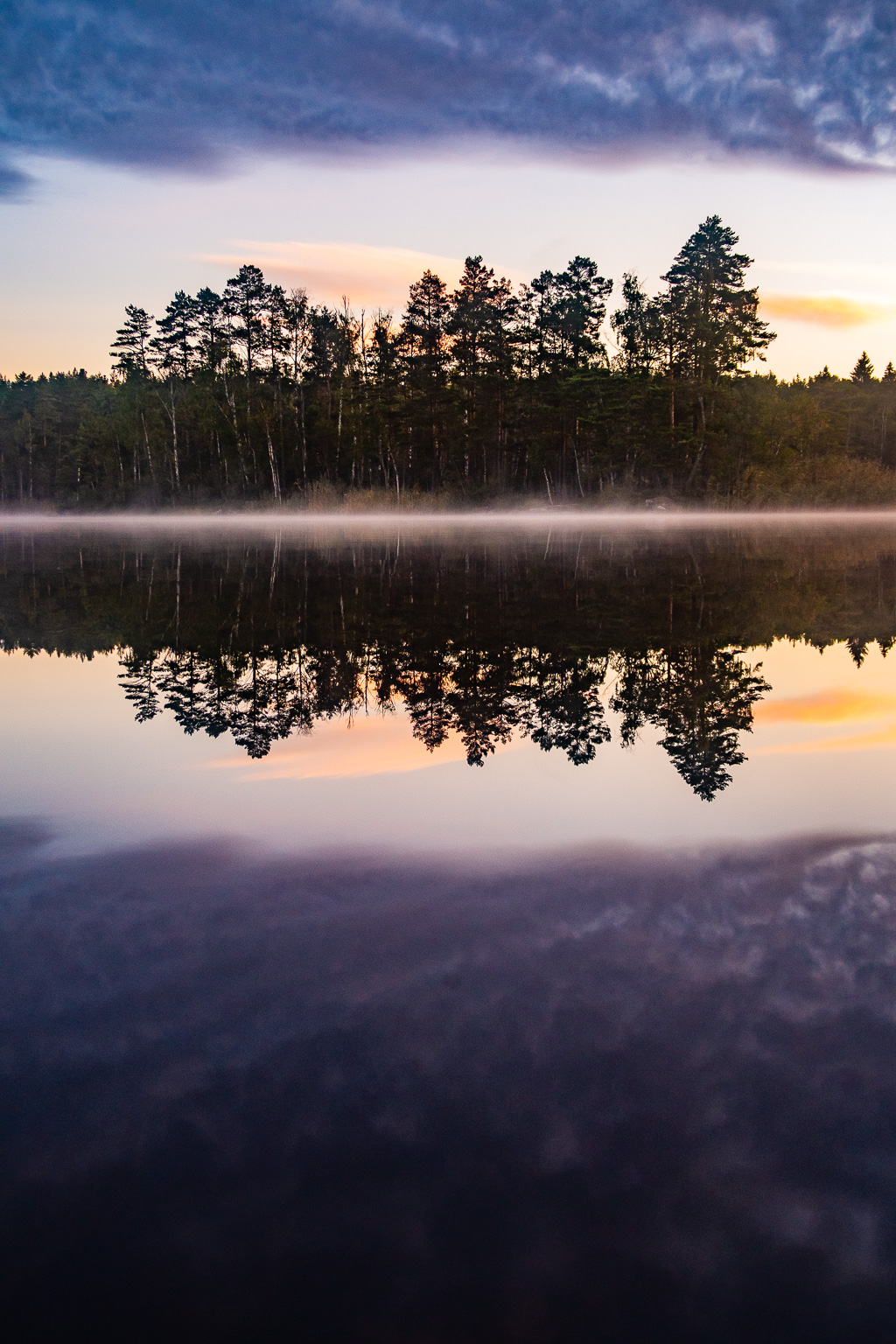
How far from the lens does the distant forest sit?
192ft

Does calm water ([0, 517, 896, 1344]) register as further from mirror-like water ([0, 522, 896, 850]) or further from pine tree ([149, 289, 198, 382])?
pine tree ([149, 289, 198, 382])

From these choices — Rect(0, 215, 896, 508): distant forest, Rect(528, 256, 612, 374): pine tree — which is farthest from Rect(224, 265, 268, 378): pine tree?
Rect(528, 256, 612, 374): pine tree

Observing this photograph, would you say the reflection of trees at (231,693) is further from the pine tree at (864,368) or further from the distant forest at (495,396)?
the pine tree at (864,368)

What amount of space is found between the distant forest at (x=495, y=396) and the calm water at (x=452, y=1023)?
173 feet

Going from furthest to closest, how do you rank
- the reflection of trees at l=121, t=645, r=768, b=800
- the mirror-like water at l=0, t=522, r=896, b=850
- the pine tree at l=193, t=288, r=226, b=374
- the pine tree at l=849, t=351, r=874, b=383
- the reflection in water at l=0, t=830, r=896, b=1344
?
the pine tree at l=849, t=351, r=874, b=383 → the pine tree at l=193, t=288, r=226, b=374 → the reflection of trees at l=121, t=645, r=768, b=800 → the mirror-like water at l=0, t=522, r=896, b=850 → the reflection in water at l=0, t=830, r=896, b=1344

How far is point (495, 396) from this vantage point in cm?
6344

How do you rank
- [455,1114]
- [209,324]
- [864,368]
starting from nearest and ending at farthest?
[455,1114]
[209,324]
[864,368]

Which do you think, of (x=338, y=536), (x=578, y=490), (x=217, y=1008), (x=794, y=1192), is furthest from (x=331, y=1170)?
(x=578, y=490)

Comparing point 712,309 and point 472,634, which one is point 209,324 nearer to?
point 712,309

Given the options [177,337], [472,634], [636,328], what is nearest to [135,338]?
[177,337]

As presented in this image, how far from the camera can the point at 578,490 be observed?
206 ft

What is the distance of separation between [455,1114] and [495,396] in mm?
64767

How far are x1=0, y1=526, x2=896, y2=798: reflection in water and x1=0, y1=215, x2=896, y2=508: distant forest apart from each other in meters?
39.8

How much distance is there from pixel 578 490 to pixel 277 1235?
208 feet
